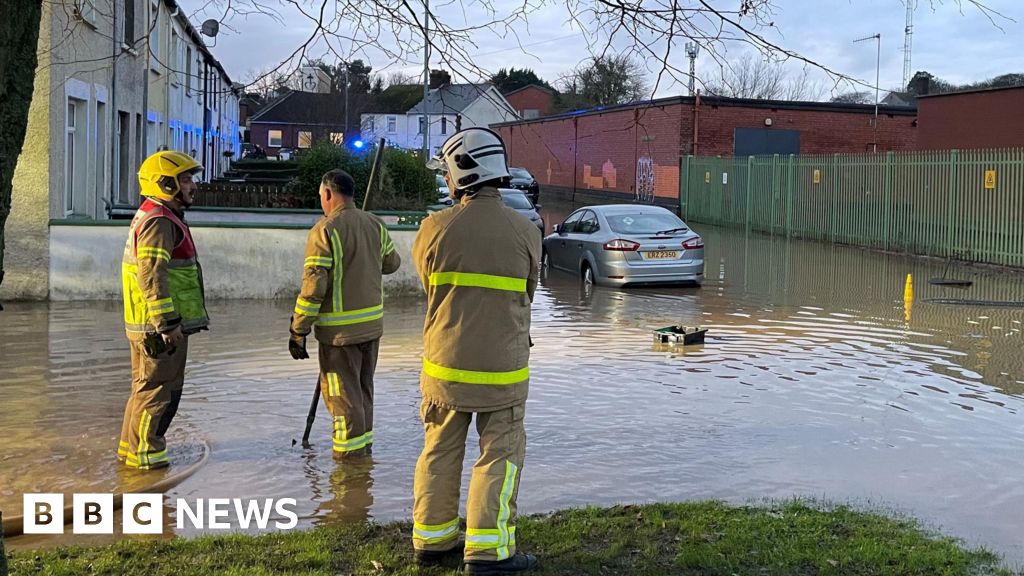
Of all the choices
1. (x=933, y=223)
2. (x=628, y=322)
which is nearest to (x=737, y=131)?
(x=933, y=223)

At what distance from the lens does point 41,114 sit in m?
14.2

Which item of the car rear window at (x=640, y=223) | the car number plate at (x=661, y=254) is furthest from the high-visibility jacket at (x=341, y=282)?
the car rear window at (x=640, y=223)

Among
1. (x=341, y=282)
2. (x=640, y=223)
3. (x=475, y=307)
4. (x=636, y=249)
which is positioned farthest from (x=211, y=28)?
(x=640, y=223)

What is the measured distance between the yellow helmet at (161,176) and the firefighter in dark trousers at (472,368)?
235 cm

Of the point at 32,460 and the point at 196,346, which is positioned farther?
the point at 196,346

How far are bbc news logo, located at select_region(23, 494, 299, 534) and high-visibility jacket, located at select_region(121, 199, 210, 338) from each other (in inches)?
41.4

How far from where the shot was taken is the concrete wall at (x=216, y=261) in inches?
559

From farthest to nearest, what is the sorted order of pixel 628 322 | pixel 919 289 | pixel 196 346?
pixel 919 289
pixel 628 322
pixel 196 346

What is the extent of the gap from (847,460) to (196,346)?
22.8 ft

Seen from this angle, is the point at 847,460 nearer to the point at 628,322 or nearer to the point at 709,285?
the point at 628,322

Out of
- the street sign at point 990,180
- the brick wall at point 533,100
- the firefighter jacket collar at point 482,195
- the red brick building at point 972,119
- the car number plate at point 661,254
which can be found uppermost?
the brick wall at point 533,100

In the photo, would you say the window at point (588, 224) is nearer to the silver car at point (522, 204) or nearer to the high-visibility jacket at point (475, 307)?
the silver car at point (522, 204)

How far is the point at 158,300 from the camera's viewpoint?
21.6ft

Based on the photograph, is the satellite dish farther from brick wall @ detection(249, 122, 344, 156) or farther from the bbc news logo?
brick wall @ detection(249, 122, 344, 156)
